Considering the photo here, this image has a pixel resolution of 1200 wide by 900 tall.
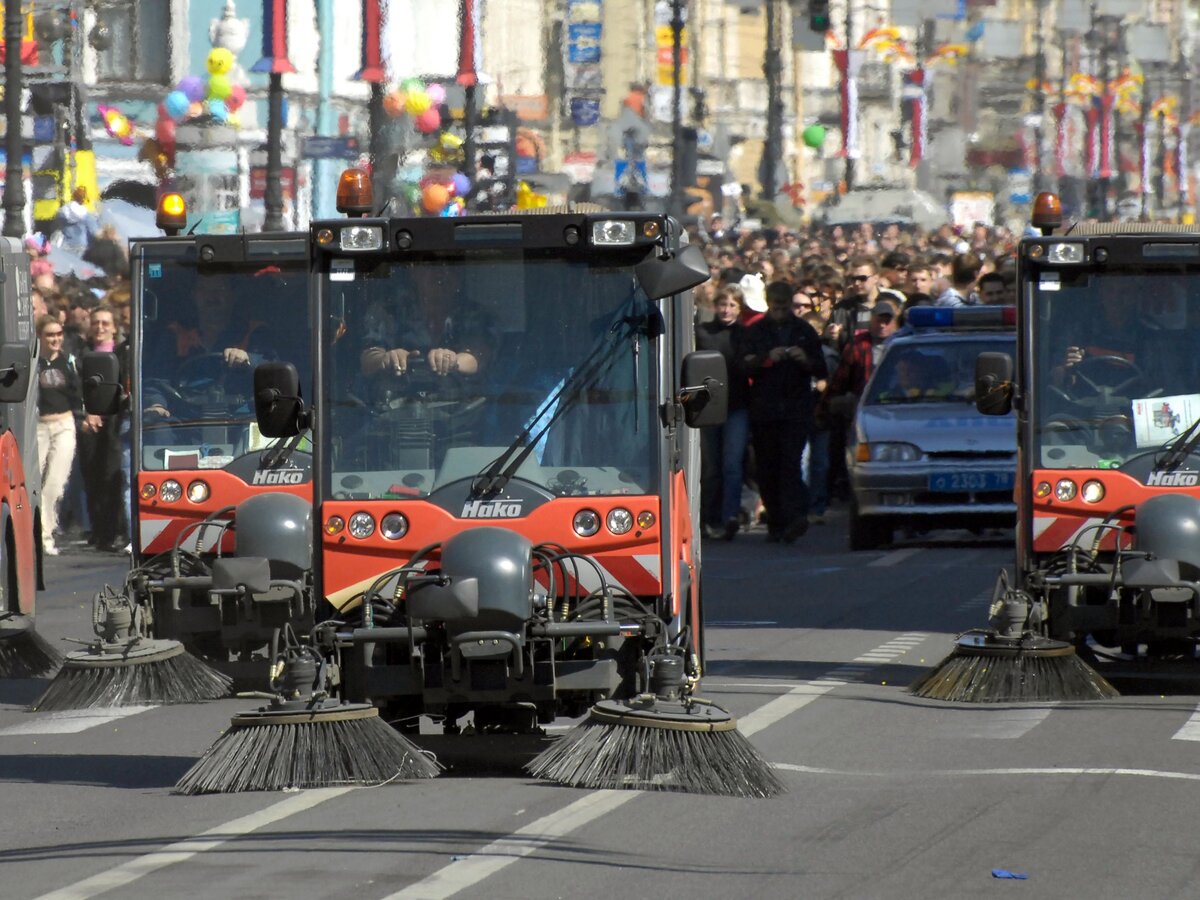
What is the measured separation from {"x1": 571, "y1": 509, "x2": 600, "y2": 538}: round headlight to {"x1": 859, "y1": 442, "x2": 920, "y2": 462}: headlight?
461 inches

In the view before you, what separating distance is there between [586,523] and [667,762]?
1220mm

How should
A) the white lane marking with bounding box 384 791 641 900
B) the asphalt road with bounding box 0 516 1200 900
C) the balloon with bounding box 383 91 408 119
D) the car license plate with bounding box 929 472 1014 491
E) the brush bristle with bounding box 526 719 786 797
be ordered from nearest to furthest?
the white lane marking with bounding box 384 791 641 900 < the asphalt road with bounding box 0 516 1200 900 < the brush bristle with bounding box 526 719 786 797 < the car license plate with bounding box 929 472 1014 491 < the balloon with bounding box 383 91 408 119

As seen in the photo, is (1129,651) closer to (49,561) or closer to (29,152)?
(49,561)

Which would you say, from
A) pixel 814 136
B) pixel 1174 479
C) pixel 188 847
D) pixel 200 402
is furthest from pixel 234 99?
pixel 814 136

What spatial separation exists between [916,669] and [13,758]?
4.91 m

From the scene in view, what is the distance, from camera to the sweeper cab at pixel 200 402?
41.9 feet

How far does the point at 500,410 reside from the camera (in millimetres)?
9797

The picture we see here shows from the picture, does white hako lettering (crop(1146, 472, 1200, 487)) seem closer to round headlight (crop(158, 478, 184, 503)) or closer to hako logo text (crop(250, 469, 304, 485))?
hako logo text (crop(250, 469, 304, 485))

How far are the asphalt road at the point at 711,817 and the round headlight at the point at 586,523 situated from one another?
92cm

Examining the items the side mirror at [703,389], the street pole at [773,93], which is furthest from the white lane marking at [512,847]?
the street pole at [773,93]

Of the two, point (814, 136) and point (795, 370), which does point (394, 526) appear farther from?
point (814, 136)

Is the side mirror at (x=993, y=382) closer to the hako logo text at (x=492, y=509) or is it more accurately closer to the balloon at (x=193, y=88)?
the hako logo text at (x=492, y=509)

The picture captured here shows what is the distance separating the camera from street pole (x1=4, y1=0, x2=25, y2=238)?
2872cm

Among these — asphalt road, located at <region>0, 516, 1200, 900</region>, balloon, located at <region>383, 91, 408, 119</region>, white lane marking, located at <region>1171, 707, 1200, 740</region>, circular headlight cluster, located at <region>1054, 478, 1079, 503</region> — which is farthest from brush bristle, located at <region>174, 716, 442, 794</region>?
balloon, located at <region>383, 91, 408, 119</region>
